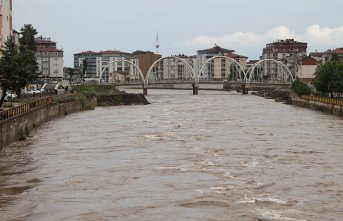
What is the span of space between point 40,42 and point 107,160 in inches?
5682

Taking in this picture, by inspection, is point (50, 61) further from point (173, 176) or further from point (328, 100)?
point (173, 176)

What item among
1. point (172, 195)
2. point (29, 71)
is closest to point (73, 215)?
point (172, 195)

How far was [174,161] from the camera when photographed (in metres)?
29.2

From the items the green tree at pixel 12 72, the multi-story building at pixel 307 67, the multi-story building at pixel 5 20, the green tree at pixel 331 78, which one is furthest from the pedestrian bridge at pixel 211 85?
the green tree at pixel 12 72

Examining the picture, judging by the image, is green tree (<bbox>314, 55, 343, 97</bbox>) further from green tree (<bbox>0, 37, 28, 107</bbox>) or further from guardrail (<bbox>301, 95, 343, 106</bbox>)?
green tree (<bbox>0, 37, 28, 107</bbox>)

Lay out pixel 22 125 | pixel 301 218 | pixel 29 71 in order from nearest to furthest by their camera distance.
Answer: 1. pixel 301 218
2. pixel 22 125
3. pixel 29 71

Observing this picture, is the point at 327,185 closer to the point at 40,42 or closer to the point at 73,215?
the point at 73,215

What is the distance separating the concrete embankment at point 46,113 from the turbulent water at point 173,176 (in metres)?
1.01

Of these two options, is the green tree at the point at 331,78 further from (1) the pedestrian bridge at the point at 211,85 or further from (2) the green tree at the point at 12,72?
(2) the green tree at the point at 12,72

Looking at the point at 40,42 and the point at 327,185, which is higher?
the point at 40,42

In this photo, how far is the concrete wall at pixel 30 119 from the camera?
3359cm

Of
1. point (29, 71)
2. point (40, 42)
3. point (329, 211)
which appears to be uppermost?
point (40, 42)

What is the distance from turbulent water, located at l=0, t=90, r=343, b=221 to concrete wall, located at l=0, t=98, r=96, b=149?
0.88m

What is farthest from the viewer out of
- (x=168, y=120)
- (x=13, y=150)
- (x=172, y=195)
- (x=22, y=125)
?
(x=168, y=120)
